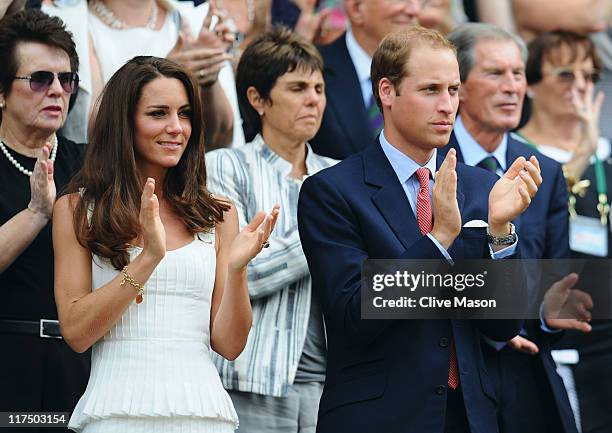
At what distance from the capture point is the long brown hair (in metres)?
4.07

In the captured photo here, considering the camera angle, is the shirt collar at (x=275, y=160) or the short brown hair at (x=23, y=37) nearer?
the short brown hair at (x=23, y=37)

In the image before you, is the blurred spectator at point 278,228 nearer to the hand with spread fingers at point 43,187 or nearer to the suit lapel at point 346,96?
the suit lapel at point 346,96

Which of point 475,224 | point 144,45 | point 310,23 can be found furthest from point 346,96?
point 475,224

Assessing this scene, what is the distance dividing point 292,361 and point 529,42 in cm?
302

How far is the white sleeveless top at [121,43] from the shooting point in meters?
5.60

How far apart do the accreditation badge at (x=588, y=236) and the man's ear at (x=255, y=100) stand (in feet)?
5.81

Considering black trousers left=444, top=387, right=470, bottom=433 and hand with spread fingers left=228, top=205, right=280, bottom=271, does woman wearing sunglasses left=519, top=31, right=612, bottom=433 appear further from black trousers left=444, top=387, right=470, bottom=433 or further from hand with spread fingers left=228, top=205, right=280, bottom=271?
hand with spread fingers left=228, top=205, right=280, bottom=271

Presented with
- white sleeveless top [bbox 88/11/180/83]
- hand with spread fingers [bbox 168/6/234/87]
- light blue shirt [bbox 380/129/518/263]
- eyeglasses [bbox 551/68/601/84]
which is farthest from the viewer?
eyeglasses [bbox 551/68/601/84]

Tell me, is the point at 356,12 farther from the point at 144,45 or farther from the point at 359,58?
the point at 144,45

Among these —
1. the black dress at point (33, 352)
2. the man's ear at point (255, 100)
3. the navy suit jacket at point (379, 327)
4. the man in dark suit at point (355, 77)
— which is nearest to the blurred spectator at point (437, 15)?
the man in dark suit at point (355, 77)

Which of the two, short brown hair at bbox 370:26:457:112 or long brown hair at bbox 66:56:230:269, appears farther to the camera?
short brown hair at bbox 370:26:457:112

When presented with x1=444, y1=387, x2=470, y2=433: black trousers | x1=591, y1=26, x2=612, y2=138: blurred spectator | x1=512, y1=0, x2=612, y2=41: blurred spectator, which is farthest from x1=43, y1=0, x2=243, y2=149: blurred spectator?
x1=591, y1=26, x2=612, y2=138: blurred spectator

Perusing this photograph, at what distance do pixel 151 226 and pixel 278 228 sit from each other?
120cm

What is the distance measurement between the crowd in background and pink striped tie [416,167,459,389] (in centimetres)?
25
